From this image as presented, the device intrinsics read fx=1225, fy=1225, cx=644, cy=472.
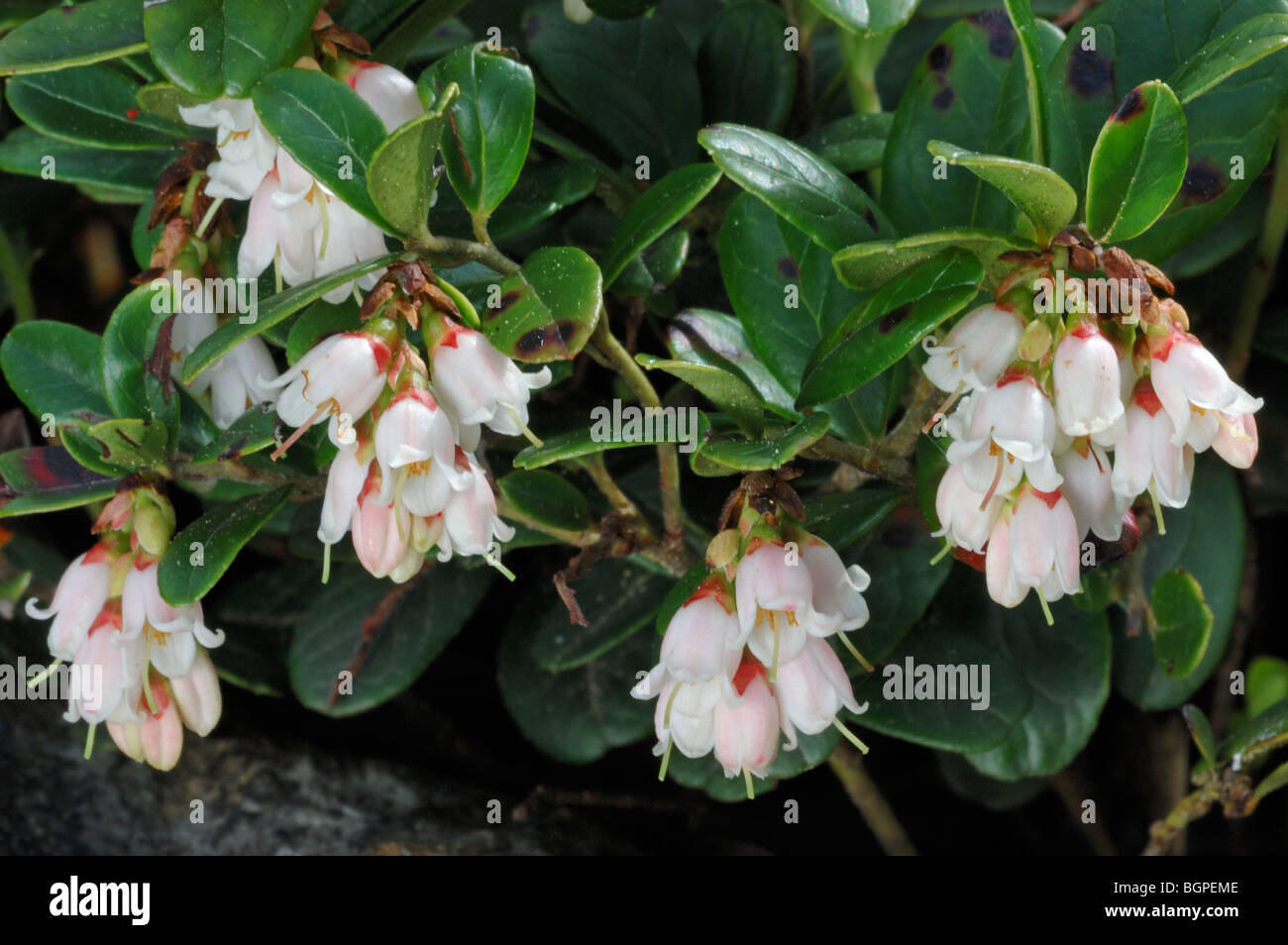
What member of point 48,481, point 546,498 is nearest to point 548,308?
point 546,498

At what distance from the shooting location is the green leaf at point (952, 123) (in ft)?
3.49

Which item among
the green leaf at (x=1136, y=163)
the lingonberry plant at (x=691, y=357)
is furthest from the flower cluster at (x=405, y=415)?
the green leaf at (x=1136, y=163)

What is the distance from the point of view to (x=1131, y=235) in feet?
2.82

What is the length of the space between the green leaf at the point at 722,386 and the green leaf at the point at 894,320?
5 centimetres

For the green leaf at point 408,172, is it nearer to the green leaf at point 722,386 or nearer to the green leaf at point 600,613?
the green leaf at point 722,386

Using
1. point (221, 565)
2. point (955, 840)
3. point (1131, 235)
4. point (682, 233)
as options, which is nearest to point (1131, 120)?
point (1131, 235)

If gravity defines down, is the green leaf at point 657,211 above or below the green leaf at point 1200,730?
above

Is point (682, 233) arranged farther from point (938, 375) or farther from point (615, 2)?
point (938, 375)

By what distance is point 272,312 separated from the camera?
818mm

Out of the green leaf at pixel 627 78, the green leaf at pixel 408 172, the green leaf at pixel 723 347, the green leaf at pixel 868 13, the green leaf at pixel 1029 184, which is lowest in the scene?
the green leaf at pixel 1029 184

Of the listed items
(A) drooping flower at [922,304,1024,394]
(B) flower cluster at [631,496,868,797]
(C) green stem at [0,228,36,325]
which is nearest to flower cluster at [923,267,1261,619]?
(A) drooping flower at [922,304,1024,394]

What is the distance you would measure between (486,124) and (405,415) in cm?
25
